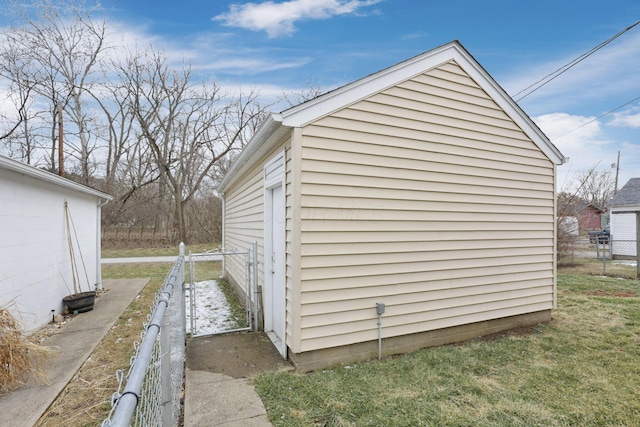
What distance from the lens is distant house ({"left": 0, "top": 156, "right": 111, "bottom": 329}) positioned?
470cm

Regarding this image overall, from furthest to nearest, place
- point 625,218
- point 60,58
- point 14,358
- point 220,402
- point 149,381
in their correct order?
point 60,58 < point 625,218 < point 14,358 < point 220,402 < point 149,381

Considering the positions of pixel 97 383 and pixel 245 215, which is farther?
pixel 245 215

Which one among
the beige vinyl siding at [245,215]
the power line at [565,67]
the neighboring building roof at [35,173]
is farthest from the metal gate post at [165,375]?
the power line at [565,67]

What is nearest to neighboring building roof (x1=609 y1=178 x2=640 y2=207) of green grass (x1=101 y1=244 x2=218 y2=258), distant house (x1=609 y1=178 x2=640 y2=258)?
distant house (x1=609 y1=178 x2=640 y2=258)

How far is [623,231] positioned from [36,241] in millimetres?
20601

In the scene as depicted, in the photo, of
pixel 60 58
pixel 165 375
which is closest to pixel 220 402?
pixel 165 375

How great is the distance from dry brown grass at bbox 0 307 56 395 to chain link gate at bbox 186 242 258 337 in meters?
1.63

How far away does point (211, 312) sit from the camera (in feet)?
20.0

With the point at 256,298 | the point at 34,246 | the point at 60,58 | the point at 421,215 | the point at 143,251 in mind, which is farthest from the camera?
the point at 143,251

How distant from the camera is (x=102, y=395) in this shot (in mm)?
3291

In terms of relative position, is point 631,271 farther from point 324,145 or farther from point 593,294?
point 324,145

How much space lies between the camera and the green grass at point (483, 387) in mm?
2725

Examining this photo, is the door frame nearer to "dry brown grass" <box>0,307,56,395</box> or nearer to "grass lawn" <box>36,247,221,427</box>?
"grass lawn" <box>36,247,221,427</box>

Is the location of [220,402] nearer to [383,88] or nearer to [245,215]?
[383,88]
